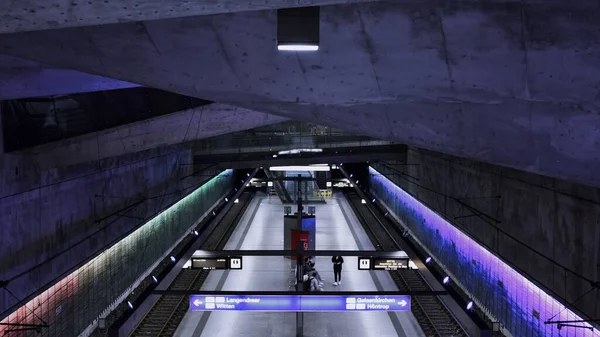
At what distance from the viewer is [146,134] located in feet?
43.1

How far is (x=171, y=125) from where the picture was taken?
44.1 feet

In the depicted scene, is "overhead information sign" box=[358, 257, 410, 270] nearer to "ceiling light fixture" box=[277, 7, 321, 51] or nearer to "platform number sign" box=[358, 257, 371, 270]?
"platform number sign" box=[358, 257, 371, 270]

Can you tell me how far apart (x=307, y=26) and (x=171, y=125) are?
28.4 feet

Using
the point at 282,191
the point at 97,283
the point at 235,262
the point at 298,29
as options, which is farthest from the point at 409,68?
the point at 282,191

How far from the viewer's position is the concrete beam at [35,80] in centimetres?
728

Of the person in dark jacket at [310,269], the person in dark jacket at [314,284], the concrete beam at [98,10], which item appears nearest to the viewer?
the concrete beam at [98,10]

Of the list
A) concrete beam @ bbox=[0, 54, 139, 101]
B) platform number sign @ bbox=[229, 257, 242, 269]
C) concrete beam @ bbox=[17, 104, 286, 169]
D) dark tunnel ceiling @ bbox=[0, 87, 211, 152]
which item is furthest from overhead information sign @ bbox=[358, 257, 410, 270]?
concrete beam @ bbox=[0, 54, 139, 101]

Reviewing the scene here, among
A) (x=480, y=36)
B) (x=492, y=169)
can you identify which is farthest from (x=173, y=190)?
(x=480, y=36)

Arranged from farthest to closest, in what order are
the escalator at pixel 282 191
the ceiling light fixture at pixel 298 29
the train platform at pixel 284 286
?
1. the escalator at pixel 282 191
2. the train platform at pixel 284 286
3. the ceiling light fixture at pixel 298 29

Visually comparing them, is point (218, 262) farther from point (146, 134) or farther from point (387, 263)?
point (387, 263)

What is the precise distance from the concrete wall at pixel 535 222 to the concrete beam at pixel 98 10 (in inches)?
302

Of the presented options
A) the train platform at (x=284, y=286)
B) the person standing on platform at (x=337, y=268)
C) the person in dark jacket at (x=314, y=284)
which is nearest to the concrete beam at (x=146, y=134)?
the train platform at (x=284, y=286)

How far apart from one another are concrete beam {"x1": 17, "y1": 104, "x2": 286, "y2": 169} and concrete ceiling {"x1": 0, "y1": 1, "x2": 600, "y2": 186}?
19.7 feet

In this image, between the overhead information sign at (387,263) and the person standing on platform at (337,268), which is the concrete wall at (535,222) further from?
the person standing on platform at (337,268)
